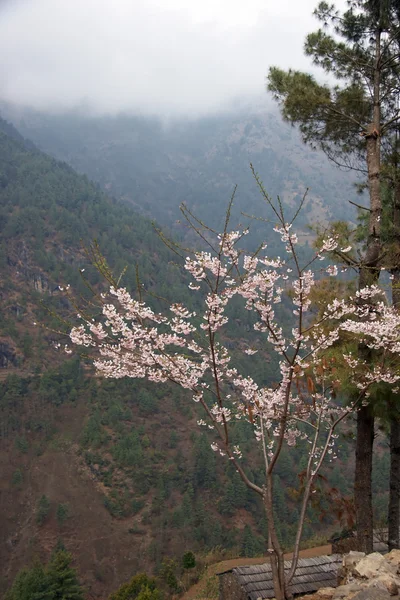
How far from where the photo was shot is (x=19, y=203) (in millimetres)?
86750

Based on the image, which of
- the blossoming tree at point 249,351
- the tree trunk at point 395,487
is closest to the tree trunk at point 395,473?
the tree trunk at point 395,487

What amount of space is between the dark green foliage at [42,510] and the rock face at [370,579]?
43.1 m

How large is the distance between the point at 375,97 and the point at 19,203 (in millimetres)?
90787

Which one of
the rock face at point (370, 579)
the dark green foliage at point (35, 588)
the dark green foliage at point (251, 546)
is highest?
the rock face at point (370, 579)

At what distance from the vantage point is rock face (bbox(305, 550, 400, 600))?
3518 mm

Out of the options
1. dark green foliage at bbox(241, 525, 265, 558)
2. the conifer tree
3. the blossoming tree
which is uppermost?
the conifer tree

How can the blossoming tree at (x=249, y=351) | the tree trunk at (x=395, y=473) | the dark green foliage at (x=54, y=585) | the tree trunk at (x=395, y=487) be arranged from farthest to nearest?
the dark green foliage at (x=54, y=585) < the tree trunk at (x=395, y=487) < the tree trunk at (x=395, y=473) < the blossoming tree at (x=249, y=351)

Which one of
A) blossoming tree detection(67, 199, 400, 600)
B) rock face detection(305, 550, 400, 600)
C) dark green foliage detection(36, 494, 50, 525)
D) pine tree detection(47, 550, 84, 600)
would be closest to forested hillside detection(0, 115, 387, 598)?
dark green foliage detection(36, 494, 50, 525)

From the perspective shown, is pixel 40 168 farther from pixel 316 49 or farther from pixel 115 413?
pixel 316 49

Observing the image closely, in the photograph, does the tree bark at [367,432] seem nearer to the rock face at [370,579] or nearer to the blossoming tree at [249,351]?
the blossoming tree at [249,351]

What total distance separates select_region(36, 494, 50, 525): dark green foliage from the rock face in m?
43.1

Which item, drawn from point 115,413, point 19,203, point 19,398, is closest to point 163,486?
point 115,413

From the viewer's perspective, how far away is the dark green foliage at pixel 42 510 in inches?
1603

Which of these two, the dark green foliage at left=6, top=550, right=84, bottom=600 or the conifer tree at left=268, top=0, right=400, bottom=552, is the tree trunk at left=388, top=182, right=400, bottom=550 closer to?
the conifer tree at left=268, top=0, right=400, bottom=552
